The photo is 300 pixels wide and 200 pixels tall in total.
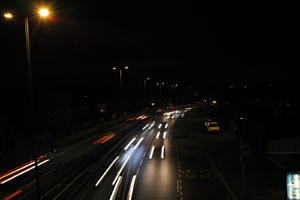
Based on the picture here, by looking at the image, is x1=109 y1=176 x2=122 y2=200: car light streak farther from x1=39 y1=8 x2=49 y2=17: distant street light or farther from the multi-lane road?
x1=39 y1=8 x2=49 y2=17: distant street light

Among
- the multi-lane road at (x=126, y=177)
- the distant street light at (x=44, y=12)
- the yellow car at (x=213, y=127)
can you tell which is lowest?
the multi-lane road at (x=126, y=177)

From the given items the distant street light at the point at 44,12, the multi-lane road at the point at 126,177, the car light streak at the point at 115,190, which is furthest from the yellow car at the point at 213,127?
the distant street light at the point at 44,12

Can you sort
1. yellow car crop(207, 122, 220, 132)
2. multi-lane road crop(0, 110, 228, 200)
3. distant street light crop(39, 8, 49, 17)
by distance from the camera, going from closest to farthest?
distant street light crop(39, 8, 49, 17)
multi-lane road crop(0, 110, 228, 200)
yellow car crop(207, 122, 220, 132)

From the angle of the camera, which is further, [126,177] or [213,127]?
[213,127]

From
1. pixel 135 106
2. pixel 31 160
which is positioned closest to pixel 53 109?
pixel 31 160

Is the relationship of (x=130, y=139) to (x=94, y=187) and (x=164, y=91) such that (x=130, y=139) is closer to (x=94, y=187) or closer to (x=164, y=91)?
(x=94, y=187)

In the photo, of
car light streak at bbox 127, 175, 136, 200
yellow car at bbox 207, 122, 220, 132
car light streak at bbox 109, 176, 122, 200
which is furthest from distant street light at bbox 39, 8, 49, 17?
yellow car at bbox 207, 122, 220, 132

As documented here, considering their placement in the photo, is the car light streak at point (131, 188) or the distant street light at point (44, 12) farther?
the car light streak at point (131, 188)

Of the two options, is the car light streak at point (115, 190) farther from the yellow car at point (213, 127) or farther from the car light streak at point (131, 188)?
the yellow car at point (213, 127)

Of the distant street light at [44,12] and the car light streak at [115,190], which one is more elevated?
the distant street light at [44,12]

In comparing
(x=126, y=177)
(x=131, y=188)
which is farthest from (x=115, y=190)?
(x=126, y=177)

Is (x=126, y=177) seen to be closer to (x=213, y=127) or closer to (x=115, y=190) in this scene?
(x=115, y=190)

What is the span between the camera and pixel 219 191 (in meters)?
16.1

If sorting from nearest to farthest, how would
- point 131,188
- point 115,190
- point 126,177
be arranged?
point 115,190, point 131,188, point 126,177
